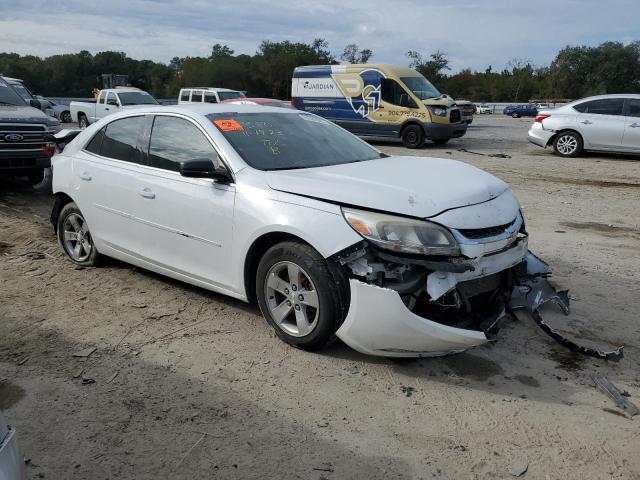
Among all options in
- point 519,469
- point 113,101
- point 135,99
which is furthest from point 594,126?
point 113,101

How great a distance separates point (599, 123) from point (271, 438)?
13653mm

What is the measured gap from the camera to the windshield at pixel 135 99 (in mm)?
21156

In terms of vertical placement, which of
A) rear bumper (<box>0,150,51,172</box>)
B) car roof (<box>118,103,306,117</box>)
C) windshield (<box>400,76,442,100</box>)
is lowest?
rear bumper (<box>0,150,51,172</box>)

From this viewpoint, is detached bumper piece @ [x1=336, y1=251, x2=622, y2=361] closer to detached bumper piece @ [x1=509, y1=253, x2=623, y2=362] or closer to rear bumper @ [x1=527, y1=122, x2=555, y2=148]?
detached bumper piece @ [x1=509, y1=253, x2=623, y2=362]

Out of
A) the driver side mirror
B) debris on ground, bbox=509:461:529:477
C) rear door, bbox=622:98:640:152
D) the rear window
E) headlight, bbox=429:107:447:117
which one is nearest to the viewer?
debris on ground, bbox=509:461:529:477

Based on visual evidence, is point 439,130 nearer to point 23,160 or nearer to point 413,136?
point 413,136

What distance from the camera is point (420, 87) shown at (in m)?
18.1

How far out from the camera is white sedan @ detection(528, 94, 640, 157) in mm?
13745

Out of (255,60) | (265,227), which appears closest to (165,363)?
(265,227)

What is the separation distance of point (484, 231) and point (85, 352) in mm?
2748

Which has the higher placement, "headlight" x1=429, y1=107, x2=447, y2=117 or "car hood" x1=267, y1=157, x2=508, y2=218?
"headlight" x1=429, y1=107, x2=447, y2=117

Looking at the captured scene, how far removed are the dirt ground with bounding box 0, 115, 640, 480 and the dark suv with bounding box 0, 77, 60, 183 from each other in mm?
4382

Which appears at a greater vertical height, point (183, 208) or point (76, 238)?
point (183, 208)

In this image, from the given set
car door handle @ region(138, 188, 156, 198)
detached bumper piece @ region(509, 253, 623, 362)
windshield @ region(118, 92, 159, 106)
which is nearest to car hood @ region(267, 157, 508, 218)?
detached bumper piece @ region(509, 253, 623, 362)
